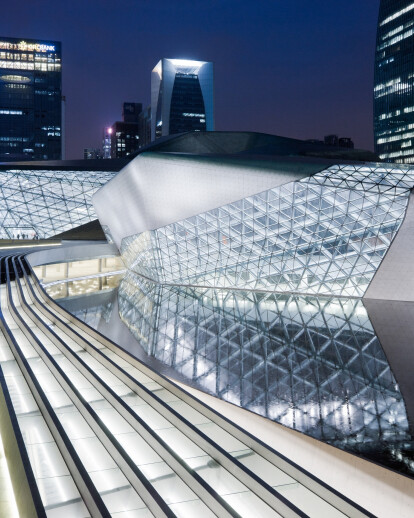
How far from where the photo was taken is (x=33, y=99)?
117 m

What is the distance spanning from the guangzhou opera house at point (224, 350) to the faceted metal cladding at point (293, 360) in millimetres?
65

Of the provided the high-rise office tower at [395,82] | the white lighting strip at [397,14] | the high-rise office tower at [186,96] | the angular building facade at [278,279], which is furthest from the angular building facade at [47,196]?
the high-rise office tower at [186,96]

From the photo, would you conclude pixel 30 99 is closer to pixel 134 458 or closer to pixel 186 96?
pixel 186 96

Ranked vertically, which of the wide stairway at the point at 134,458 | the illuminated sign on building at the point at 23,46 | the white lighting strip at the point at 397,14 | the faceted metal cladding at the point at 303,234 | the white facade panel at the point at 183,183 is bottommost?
the wide stairway at the point at 134,458

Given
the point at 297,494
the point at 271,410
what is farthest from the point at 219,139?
the point at 297,494

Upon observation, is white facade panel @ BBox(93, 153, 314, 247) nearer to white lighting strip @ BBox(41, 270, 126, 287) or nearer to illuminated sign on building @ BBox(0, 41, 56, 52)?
white lighting strip @ BBox(41, 270, 126, 287)

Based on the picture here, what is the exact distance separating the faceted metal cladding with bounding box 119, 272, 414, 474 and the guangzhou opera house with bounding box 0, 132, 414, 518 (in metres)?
0.06

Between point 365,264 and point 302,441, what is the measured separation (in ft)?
48.8

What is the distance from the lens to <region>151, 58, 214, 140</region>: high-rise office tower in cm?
15312

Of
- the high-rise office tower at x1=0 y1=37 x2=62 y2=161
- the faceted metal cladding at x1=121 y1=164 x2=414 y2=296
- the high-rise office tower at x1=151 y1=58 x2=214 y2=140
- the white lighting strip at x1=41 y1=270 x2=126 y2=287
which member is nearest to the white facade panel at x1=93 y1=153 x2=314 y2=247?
the faceted metal cladding at x1=121 y1=164 x2=414 y2=296

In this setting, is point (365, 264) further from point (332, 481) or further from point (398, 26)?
point (398, 26)

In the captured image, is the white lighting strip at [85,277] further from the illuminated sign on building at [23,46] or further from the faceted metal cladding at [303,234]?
→ the illuminated sign on building at [23,46]

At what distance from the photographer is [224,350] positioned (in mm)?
13906

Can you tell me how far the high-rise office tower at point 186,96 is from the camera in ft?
502
